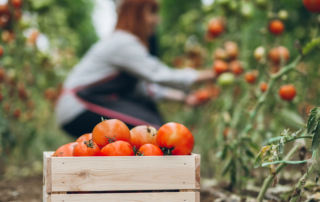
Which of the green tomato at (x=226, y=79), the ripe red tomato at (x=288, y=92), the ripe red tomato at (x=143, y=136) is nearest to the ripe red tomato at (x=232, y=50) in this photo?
the green tomato at (x=226, y=79)

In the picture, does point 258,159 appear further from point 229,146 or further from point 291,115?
point 291,115

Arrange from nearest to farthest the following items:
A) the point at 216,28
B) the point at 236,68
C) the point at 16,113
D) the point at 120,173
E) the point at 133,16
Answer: the point at 120,173 → the point at 236,68 → the point at 216,28 → the point at 133,16 → the point at 16,113

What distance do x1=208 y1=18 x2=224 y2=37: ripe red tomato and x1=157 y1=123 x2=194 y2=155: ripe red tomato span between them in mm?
1206

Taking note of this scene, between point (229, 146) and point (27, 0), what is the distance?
1.79 m

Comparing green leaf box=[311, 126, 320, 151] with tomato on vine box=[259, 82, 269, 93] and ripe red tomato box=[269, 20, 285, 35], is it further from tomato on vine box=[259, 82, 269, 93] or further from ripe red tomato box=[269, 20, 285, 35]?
ripe red tomato box=[269, 20, 285, 35]

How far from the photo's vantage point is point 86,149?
86 cm

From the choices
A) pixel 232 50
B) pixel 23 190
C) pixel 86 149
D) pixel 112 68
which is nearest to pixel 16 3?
pixel 112 68

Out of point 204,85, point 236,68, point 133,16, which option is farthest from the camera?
point 204,85

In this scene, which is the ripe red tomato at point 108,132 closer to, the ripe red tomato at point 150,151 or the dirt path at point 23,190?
the ripe red tomato at point 150,151

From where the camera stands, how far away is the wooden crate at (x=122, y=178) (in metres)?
0.83

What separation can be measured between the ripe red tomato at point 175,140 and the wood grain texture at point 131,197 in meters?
0.12

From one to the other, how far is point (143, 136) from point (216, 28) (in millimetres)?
1184

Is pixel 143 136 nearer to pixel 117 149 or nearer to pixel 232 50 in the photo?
pixel 117 149

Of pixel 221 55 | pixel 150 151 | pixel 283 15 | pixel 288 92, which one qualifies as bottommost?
pixel 150 151
